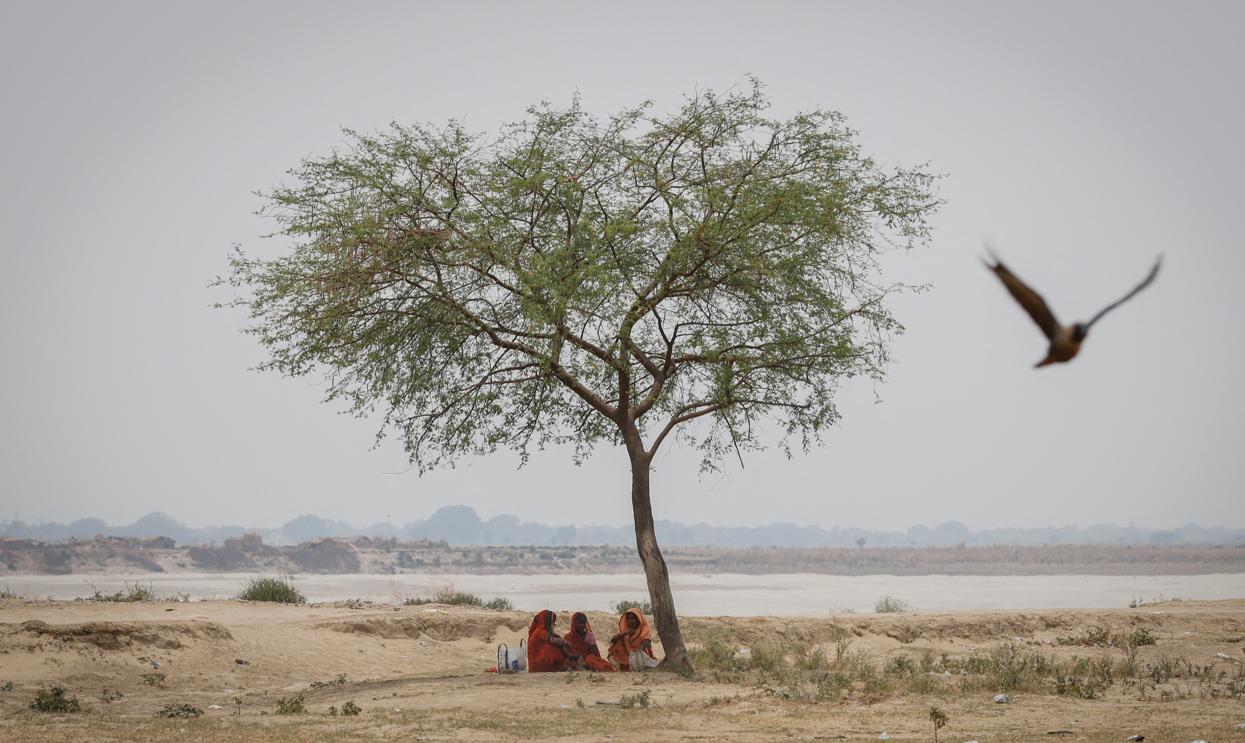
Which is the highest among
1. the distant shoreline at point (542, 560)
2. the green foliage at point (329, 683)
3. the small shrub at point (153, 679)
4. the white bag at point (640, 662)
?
the white bag at point (640, 662)

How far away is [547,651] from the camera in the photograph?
540 inches

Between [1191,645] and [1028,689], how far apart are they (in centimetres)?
784

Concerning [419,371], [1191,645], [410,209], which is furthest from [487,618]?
[1191,645]

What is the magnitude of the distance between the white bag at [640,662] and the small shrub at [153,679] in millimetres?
7457

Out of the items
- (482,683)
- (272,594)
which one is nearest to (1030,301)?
(482,683)

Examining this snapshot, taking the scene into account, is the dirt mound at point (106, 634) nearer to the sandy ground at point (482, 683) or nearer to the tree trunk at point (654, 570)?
the sandy ground at point (482, 683)

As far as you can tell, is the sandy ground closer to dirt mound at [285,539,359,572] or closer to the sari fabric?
the sari fabric

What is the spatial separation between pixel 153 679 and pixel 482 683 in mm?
5489

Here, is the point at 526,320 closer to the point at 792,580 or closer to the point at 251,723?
the point at 251,723

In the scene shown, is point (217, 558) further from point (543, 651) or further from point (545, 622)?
point (545, 622)

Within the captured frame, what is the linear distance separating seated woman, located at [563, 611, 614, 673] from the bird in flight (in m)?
11.7

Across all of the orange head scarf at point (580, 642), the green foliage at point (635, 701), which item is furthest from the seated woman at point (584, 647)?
the green foliage at point (635, 701)

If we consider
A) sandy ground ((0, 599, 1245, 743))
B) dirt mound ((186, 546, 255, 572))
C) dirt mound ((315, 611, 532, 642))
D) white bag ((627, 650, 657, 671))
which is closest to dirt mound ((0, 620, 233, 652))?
sandy ground ((0, 599, 1245, 743))

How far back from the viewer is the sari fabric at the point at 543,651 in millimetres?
13648
